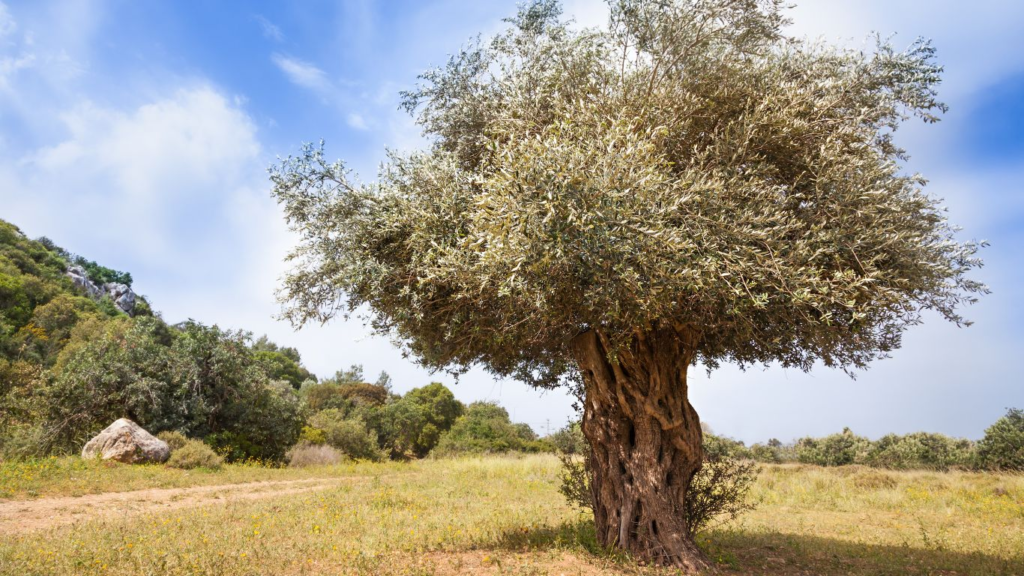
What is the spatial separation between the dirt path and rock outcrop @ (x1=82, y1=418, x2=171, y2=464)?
481 cm

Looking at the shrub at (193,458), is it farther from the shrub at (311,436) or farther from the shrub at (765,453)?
the shrub at (765,453)

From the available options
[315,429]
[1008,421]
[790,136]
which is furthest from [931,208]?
[315,429]

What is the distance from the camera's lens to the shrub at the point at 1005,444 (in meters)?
25.7

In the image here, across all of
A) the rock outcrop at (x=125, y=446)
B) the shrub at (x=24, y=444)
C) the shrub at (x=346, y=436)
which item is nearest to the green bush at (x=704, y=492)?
the rock outcrop at (x=125, y=446)

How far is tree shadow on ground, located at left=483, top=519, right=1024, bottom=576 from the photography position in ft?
30.6

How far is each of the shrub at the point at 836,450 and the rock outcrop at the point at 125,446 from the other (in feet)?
127

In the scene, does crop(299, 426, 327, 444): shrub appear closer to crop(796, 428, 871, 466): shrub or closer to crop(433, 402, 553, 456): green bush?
crop(433, 402, 553, 456): green bush

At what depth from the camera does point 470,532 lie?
1081cm

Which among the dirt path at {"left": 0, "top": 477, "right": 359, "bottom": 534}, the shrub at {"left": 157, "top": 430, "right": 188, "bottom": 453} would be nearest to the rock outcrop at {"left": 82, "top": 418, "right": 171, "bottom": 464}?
the shrub at {"left": 157, "top": 430, "right": 188, "bottom": 453}

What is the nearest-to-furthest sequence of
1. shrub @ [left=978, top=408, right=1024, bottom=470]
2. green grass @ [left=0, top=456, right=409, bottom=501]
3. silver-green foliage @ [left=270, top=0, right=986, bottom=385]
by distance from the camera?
silver-green foliage @ [left=270, top=0, right=986, bottom=385] < green grass @ [left=0, top=456, right=409, bottom=501] < shrub @ [left=978, top=408, right=1024, bottom=470]

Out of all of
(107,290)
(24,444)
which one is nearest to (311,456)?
(24,444)

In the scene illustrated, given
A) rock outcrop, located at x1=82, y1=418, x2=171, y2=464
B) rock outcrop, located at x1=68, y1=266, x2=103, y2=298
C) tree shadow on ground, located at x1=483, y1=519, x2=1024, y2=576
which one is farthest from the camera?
rock outcrop, located at x1=68, y1=266, x2=103, y2=298

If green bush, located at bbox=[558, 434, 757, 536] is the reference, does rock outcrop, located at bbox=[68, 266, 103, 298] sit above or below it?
above

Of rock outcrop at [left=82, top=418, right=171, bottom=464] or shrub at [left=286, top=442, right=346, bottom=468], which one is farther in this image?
shrub at [left=286, top=442, right=346, bottom=468]
